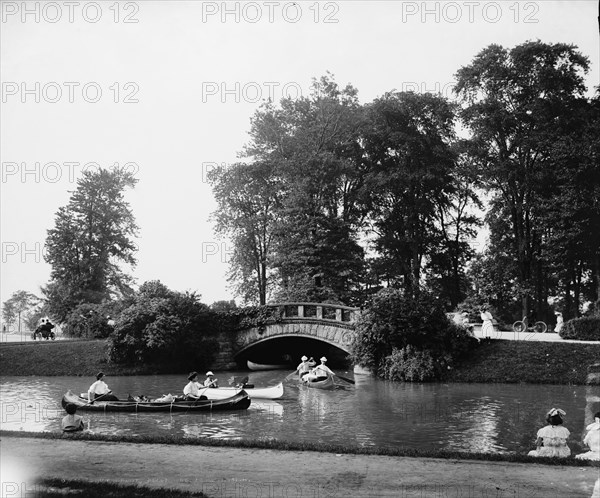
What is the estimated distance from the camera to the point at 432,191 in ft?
173

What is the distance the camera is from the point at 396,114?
51531 mm

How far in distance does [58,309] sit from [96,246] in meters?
7.37

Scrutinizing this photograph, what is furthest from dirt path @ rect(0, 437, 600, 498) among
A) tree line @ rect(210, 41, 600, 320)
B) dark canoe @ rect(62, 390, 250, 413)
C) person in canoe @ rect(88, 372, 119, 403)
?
tree line @ rect(210, 41, 600, 320)

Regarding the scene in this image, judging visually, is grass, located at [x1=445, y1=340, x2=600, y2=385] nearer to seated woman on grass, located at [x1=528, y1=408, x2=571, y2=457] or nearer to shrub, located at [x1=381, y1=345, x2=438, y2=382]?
shrub, located at [x1=381, y1=345, x2=438, y2=382]

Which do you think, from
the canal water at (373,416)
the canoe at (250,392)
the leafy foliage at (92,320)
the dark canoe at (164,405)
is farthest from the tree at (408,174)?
the dark canoe at (164,405)

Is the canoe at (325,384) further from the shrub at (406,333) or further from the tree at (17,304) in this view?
the tree at (17,304)

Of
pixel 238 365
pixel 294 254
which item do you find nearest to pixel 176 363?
pixel 238 365

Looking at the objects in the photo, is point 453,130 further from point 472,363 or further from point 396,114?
point 472,363

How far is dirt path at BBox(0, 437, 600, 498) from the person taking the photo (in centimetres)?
1060

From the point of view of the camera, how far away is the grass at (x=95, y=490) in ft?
33.3

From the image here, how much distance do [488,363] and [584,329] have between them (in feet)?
18.9

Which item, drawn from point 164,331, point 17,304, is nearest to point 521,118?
point 164,331

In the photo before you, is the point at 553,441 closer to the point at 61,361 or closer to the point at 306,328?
the point at 306,328

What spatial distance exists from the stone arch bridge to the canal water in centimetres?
631
